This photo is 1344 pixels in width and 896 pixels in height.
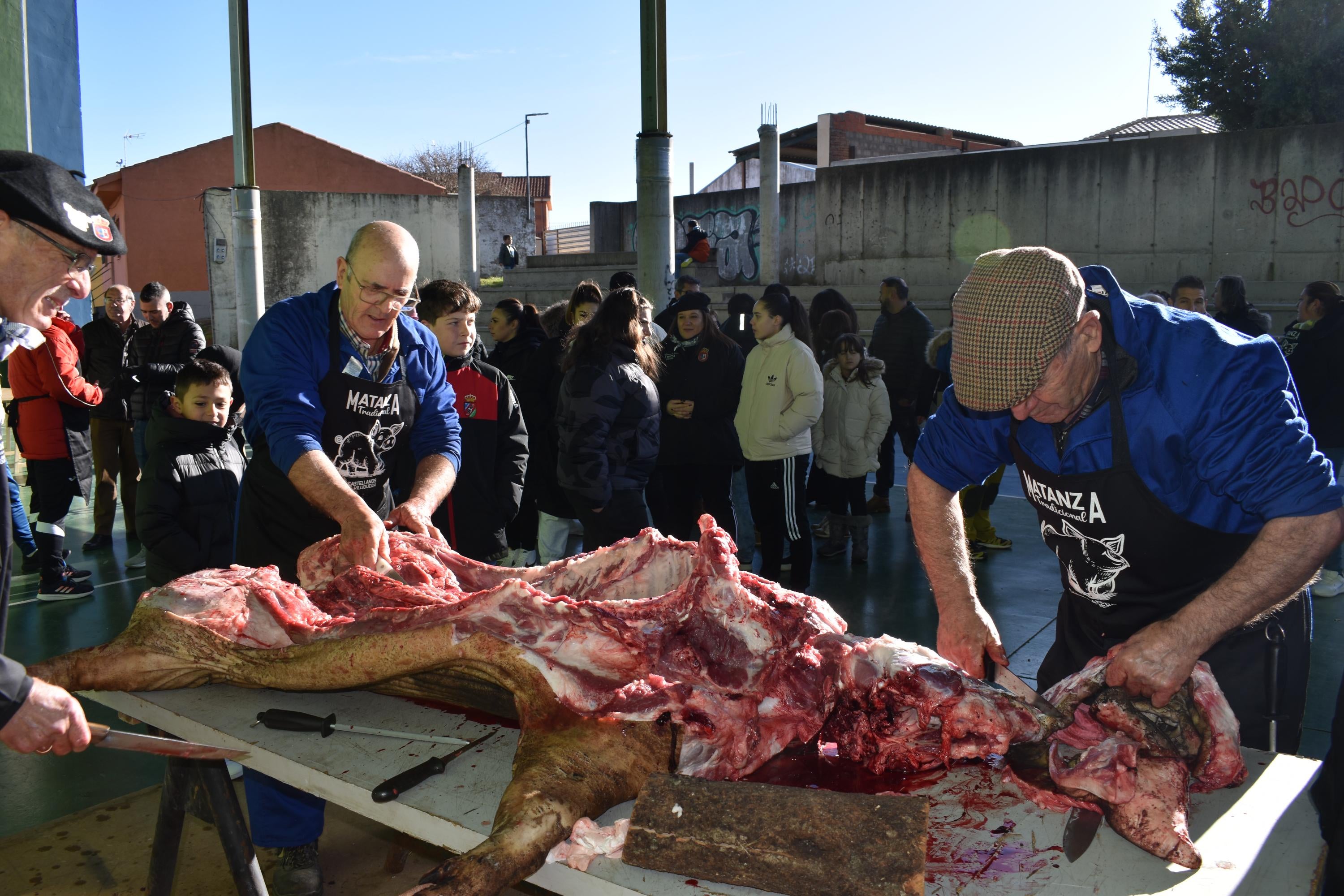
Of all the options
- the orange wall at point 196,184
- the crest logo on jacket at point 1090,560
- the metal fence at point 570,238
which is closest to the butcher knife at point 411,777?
the crest logo on jacket at point 1090,560

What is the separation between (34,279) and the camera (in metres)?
1.99

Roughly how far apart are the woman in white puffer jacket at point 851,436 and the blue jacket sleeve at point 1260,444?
442cm

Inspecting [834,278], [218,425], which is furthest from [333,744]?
[834,278]

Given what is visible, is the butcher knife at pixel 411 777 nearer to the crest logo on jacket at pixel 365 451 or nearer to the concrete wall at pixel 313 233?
the crest logo on jacket at pixel 365 451

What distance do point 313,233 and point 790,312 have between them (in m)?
22.8

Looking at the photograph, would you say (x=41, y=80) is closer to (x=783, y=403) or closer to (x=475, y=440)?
(x=475, y=440)

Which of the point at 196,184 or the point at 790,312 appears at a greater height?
the point at 196,184

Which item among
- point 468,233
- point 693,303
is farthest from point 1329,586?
point 468,233

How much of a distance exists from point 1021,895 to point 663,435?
4375 millimetres

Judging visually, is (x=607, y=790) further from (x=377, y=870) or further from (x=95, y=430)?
(x=95, y=430)

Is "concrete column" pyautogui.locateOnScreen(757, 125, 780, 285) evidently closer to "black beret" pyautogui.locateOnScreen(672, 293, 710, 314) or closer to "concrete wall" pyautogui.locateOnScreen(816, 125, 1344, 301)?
"concrete wall" pyautogui.locateOnScreen(816, 125, 1344, 301)

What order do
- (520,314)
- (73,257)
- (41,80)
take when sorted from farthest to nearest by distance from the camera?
1. (41,80)
2. (520,314)
3. (73,257)

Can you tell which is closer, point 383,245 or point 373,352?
point 383,245

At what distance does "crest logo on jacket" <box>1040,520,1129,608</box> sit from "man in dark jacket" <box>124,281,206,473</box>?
20.9 feet
